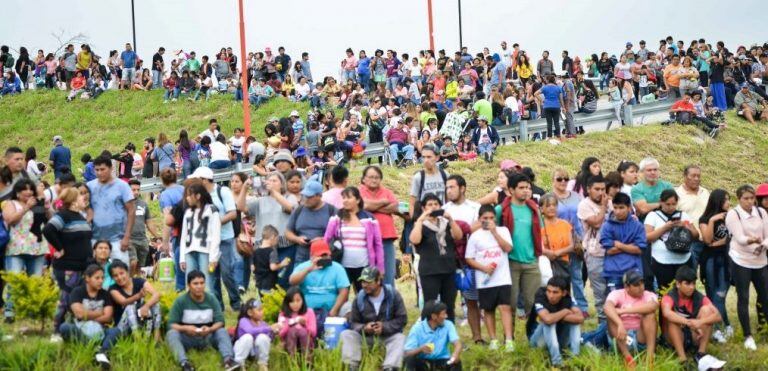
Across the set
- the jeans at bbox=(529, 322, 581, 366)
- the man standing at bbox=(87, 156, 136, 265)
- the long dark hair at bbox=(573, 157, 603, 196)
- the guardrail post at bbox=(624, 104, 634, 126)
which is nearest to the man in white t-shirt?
the jeans at bbox=(529, 322, 581, 366)

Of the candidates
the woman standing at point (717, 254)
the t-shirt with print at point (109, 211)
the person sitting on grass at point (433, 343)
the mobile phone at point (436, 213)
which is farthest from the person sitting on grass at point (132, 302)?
the woman standing at point (717, 254)

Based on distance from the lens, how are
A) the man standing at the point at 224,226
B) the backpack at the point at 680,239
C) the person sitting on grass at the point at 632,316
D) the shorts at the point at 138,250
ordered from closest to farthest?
the person sitting on grass at the point at 632,316, the backpack at the point at 680,239, the man standing at the point at 224,226, the shorts at the point at 138,250

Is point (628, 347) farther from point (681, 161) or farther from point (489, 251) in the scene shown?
point (681, 161)

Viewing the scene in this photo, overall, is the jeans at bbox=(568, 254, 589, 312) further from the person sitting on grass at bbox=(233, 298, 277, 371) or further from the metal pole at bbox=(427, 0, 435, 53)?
the metal pole at bbox=(427, 0, 435, 53)

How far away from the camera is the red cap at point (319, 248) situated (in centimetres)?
1445

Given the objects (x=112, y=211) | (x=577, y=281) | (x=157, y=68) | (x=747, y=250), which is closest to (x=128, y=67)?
→ (x=157, y=68)

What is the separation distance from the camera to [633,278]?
14.2m

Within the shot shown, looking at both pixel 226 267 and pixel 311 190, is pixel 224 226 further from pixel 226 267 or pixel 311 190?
pixel 311 190

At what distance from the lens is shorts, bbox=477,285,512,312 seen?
14711mm

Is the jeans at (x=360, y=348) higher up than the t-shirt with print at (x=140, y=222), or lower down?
lower down

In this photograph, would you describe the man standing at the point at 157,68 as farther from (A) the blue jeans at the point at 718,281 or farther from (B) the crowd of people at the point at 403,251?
(A) the blue jeans at the point at 718,281

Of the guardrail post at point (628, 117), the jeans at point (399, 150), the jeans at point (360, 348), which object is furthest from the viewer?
the guardrail post at point (628, 117)

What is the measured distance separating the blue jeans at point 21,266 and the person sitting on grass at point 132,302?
1.76 m

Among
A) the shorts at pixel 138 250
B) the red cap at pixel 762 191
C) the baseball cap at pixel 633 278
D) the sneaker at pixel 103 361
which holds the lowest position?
the sneaker at pixel 103 361
